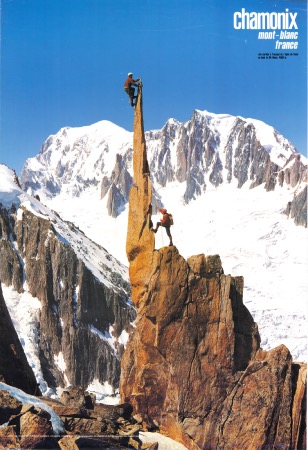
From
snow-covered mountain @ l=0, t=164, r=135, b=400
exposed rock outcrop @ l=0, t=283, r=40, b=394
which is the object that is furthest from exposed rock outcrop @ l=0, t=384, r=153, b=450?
snow-covered mountain @ l=0, t=164, r=135, b=400

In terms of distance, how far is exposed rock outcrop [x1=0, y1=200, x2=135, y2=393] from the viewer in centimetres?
11038

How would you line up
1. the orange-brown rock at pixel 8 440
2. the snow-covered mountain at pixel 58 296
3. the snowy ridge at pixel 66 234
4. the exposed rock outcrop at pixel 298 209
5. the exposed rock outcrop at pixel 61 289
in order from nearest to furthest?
the orange-brown rock at pixel 8 440, the snow-covered mountain at pixel 58 296, the exposed rock outcrop at pixel 61 289, the snowy ridge at pixel 66 234, the exposed rock outcrop at pixel 298 209

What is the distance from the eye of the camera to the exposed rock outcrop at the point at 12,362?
97.1ft

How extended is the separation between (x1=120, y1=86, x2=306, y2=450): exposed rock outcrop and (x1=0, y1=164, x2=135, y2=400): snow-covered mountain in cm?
7739

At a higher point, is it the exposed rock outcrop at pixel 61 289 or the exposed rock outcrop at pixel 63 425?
the exposed rock outcrop at pixel 63 425

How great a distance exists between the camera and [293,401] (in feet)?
88.5

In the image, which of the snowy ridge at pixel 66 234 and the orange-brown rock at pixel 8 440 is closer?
the orange-brown rock at pixel 8 440

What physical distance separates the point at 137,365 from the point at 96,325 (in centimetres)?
8772

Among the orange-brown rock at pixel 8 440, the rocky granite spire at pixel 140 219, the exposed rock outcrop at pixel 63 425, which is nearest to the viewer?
the orange-brown rock at pixel 8 440

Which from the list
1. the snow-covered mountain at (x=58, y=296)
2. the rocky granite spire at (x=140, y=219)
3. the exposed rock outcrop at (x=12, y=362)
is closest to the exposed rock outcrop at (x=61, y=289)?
the snow-covered mountain at (x=58, y=296)

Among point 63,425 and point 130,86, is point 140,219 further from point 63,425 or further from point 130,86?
point 63,425

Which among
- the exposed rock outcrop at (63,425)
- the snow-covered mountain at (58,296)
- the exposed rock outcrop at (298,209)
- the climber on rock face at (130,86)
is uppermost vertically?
the climber on rock face at (130,86)

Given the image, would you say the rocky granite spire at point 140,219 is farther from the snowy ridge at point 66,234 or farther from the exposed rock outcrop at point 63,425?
the snowy ridge at point 66,234

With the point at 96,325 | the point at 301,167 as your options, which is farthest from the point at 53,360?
the point at 301,167
